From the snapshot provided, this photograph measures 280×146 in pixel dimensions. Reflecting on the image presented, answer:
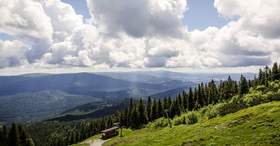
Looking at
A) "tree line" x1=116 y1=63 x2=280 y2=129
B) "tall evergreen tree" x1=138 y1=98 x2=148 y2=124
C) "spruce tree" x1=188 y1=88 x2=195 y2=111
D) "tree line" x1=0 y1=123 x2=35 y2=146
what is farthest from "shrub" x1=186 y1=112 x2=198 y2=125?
"tree line" x1=0 y1=123 x2=35 y2=146

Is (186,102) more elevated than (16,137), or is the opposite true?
(186,102)

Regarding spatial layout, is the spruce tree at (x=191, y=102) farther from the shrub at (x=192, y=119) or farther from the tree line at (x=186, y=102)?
the shrub at (x=192, y=119)

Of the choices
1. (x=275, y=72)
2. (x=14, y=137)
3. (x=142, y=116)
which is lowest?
(x=14, y=137)

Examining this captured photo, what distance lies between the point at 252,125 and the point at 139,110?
99.0m

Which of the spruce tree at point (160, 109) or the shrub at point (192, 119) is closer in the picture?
the shrub at point (192, 119)

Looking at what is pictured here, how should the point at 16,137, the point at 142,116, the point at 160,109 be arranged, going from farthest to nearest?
the point at 160,109, the point at 142,116, the point at 16,137

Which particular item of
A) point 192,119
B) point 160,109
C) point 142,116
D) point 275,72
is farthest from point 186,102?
point 275,72

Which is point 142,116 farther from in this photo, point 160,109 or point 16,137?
point 16,137

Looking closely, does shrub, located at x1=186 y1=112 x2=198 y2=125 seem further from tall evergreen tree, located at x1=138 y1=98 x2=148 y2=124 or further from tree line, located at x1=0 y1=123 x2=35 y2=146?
tree line, located at x1=0 y1=123 x2=35 y2=146

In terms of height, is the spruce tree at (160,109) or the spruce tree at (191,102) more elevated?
the spruce tree at (191,102)

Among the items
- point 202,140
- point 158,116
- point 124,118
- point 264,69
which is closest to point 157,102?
point 158,116

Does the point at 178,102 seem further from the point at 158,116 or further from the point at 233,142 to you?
the point at 233,142

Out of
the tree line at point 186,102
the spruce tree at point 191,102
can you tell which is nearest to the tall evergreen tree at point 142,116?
the tree line at point 186,102

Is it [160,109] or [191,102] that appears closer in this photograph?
[191,102]
